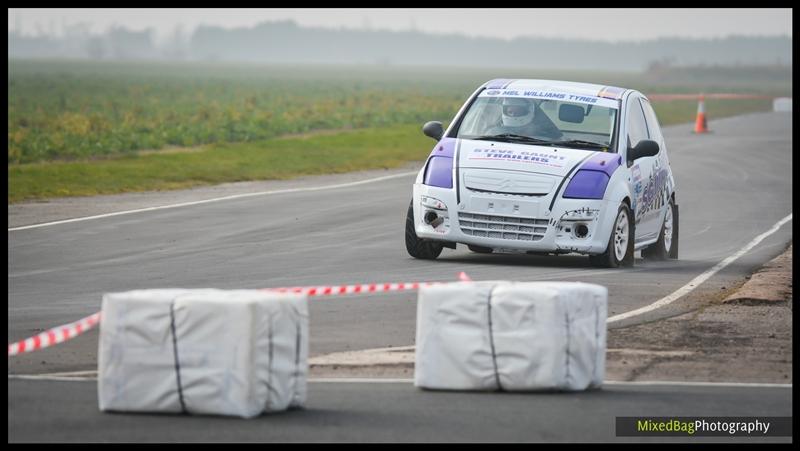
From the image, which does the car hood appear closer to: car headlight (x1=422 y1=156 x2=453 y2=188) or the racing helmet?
car headlight (x1=422 y1=156 x2=453 y2=188)

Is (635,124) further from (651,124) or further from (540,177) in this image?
(540,177)

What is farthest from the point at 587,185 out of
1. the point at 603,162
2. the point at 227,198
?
the point at 227,198

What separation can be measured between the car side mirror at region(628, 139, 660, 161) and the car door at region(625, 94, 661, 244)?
130mm

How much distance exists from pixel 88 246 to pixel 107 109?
2096 inches

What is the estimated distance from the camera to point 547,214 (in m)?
Result: 15.5

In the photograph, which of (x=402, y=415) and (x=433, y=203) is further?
(x=433, y=203)

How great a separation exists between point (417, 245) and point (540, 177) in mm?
1591

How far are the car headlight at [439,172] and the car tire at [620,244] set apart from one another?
5.57 ft

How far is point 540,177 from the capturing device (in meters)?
15.5

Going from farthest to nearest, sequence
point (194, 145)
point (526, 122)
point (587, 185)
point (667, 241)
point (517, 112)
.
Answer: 1. point (194, 145)
2. point (667, 241)
3. point (517, 112)
4. point (526, 122)
5. point (587, 185)

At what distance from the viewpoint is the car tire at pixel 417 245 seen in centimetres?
1633

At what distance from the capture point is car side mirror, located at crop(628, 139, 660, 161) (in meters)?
16.3

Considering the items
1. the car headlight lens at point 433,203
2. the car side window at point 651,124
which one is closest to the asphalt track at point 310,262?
the car headlight lens at point 433,203

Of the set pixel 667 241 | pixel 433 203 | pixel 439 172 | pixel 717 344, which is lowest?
pixel 667 241
